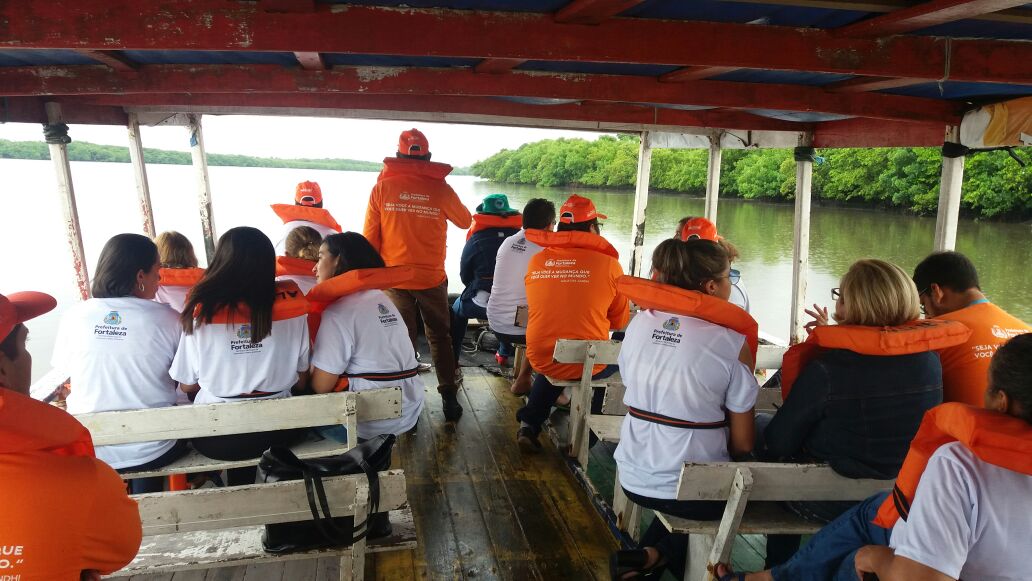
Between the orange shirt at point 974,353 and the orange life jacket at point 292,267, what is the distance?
2.82 metres

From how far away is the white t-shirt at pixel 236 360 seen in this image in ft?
7.95

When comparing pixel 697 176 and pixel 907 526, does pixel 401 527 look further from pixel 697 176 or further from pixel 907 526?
pixel 697 176

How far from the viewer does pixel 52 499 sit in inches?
47.1

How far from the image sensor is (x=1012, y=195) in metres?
17.6

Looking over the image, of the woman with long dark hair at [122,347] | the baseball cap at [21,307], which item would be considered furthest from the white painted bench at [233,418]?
the baseball cap at [21,307]

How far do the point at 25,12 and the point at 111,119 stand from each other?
3.54 metres

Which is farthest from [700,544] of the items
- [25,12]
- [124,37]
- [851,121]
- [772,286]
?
[772,286]

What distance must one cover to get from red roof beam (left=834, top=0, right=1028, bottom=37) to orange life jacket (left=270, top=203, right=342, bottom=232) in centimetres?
343

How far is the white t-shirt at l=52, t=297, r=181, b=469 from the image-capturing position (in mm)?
2387

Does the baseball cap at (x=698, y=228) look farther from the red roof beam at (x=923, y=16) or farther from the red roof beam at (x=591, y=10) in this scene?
the red roof beam at (x=591, y=10)

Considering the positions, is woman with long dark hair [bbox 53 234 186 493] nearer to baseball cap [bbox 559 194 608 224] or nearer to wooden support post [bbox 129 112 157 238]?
baseball cap [bbox 559 194 608 224]

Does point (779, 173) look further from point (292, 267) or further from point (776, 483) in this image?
point (776, 483)

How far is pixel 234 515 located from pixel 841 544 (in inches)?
68.9

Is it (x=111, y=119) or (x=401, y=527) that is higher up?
(x=111, y=119)
